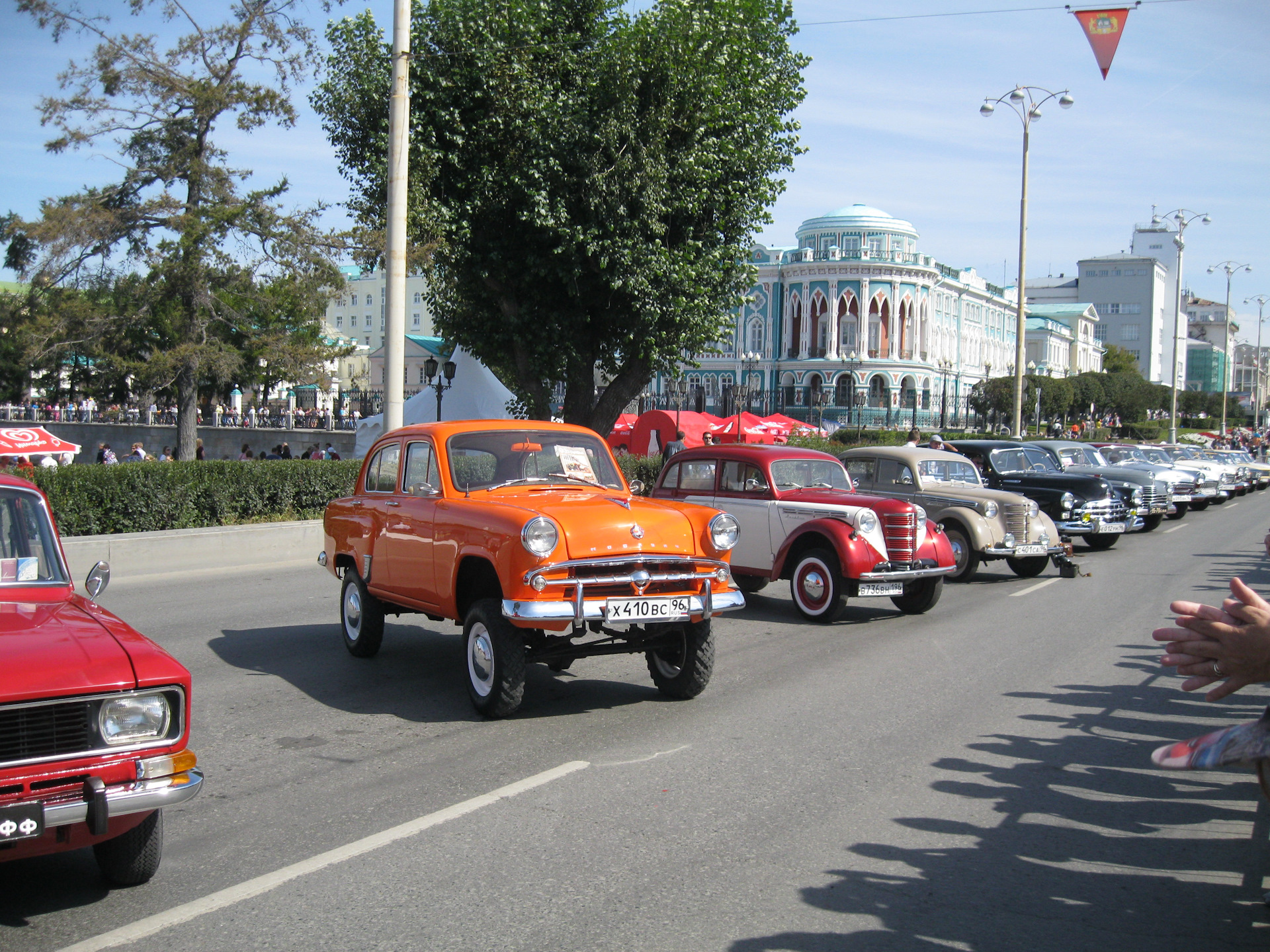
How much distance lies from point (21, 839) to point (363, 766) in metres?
2.28

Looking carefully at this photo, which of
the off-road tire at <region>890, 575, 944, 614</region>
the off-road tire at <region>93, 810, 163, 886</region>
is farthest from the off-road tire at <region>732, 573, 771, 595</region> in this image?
the off-road tire at <region>93, 810, 163, 886</region>

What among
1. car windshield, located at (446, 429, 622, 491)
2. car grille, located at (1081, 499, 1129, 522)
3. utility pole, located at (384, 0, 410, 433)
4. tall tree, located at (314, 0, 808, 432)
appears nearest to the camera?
car windshield, located at (446, 429, 622, 491)

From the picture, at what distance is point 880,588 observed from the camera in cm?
1059

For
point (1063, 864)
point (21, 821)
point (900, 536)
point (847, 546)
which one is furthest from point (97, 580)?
point (900, 536)

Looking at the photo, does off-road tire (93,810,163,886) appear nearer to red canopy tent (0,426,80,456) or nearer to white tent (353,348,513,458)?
red canopy tent (0,426,80,456)

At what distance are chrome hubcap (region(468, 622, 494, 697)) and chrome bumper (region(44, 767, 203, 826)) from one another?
8.49 ft

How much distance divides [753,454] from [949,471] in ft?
15.3

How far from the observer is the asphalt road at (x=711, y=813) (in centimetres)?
382

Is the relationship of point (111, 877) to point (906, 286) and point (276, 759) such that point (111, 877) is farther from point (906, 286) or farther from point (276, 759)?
point (906, 286)

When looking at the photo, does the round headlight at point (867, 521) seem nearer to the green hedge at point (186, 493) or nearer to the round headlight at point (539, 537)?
the round headlight at point (539, 537)

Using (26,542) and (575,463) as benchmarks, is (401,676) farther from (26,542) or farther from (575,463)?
(26,542)

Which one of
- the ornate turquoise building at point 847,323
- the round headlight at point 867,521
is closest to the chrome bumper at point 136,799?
the round headlight at point 867,521

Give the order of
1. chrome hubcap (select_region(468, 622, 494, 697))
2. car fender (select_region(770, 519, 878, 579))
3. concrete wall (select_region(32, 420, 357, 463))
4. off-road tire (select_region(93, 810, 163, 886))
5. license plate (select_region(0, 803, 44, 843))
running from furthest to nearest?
concrete wall (select_region(32, 420, 357, 463)) < car fender (select_region(770, 519, 878, 579)) < chrome hubcap (select_region(468, 622, 494, 697)) < off-road tire (select_region(93, 810, 163, 886)) < license plate (select_region(0, 803, 44, 843))

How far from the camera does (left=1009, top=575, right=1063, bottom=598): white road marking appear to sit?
13047 mm
